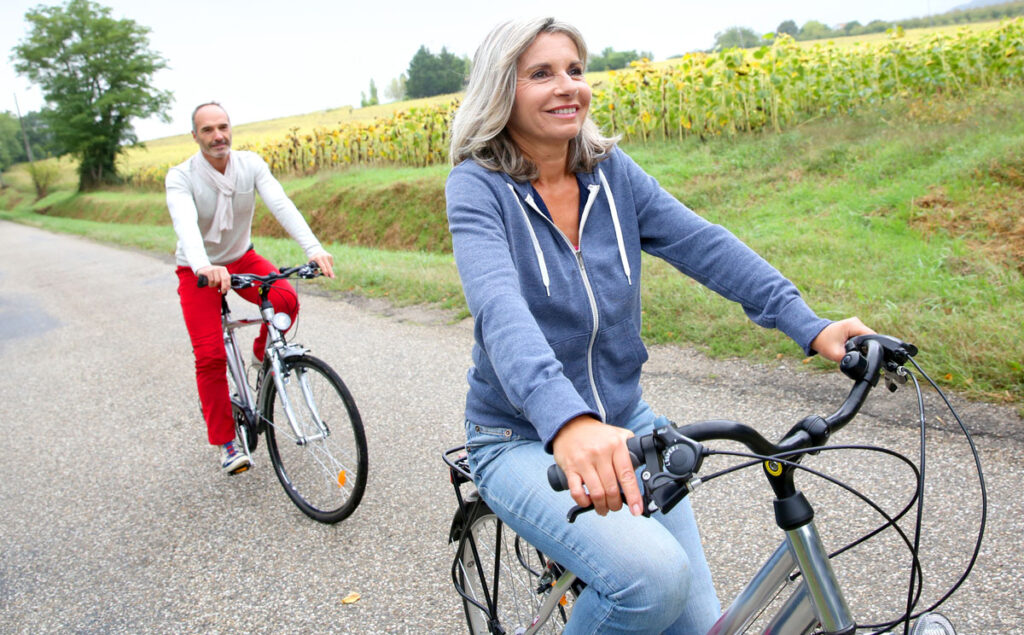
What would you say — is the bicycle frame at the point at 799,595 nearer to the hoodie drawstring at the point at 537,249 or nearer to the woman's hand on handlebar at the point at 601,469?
the woman's hand on handlebar at the point at 601,469

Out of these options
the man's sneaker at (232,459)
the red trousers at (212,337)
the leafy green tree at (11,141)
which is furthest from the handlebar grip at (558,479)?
the leafy green tree at (11,141)

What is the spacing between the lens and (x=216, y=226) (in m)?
4.69

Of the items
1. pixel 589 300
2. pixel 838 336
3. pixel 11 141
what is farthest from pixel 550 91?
pixel 11 141

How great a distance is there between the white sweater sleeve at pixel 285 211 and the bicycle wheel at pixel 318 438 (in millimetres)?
735

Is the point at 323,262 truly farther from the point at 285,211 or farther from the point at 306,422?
the point at 306,422

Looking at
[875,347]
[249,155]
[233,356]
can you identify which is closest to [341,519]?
[233,356]

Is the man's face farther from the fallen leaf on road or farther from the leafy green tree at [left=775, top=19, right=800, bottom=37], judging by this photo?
the leafy green tree at [left=775, top=19, right=800, bottom=37]

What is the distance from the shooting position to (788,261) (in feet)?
21.6

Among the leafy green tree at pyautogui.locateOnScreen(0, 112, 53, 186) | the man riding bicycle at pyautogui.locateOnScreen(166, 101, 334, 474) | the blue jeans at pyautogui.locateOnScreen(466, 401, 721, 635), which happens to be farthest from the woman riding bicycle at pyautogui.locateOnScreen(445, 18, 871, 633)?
the leafy green tree at pyautogui.locateOnScreen(0, 112, 53, 186)

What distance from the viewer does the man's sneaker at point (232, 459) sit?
15.2ft

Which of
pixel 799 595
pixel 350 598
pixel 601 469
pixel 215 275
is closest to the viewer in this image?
pixel 601 469

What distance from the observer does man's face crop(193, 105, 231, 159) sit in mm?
4512

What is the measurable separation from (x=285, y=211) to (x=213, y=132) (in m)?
0.58

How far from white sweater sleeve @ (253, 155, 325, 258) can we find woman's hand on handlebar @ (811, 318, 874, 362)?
3.08 meters
